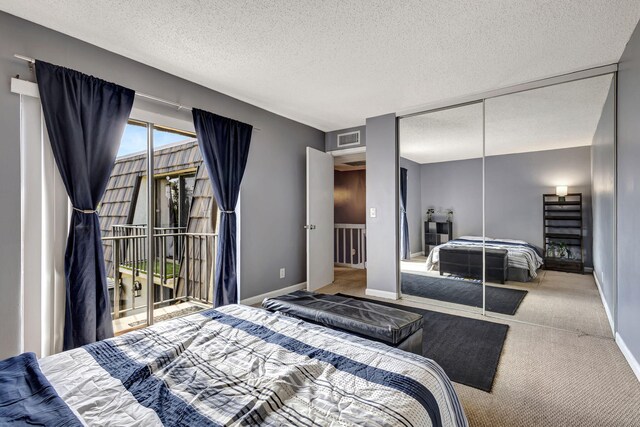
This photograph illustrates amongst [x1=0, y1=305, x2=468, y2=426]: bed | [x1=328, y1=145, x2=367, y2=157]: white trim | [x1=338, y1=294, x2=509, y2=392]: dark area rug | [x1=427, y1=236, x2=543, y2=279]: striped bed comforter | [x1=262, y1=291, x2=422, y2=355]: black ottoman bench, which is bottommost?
[x1=338, y1=294, x2=509, y2=392]: dark area rug

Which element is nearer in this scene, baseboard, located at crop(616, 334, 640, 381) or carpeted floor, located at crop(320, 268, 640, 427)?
carpeted floor, located at crop(320, 268, 640, 427)

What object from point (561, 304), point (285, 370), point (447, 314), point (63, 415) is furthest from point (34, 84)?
point (561, 304)

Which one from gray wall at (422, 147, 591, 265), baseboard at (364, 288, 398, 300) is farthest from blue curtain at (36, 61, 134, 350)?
gray wall at (422, 147, 591, 265)

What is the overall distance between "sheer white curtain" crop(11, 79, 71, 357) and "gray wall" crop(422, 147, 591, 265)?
403 cm

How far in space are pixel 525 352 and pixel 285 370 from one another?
237 centimetres

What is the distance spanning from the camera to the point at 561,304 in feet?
11.3

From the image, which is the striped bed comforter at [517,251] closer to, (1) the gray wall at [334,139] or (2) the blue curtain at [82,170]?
(1) the gray wall at [334,139]

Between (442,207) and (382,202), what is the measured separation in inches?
31.1

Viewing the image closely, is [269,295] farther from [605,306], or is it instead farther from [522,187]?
[605,306]

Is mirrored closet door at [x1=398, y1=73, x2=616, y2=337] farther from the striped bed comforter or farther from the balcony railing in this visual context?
the balcony railing

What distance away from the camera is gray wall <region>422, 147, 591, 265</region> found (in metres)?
3.38

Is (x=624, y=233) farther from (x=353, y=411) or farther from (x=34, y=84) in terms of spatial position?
(x=34, y=84)

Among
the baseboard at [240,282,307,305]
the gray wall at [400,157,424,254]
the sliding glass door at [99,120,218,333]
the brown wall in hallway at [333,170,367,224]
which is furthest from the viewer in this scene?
the brown wall in hallway at [333,170,367,224]

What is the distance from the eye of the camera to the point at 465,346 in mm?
2619
